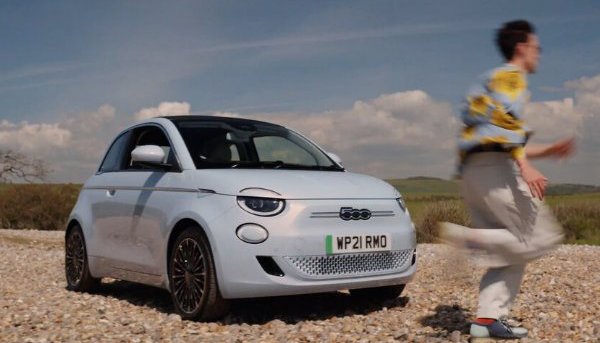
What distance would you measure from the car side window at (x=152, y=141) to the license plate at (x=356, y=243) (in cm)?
172

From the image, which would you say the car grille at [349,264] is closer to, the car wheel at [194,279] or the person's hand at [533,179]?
the car wheel at [194,279]

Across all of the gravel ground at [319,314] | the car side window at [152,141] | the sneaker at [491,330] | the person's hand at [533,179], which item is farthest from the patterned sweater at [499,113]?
the car side window at [152,141]

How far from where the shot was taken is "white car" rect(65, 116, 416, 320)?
585 cm

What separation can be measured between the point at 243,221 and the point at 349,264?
977 mm

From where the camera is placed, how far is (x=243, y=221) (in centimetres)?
581

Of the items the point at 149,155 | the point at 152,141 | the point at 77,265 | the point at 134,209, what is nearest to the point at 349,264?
the point at 149,155

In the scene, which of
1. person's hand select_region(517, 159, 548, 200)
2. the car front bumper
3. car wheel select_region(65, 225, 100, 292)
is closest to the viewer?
person's hand select_region(517, 159, 548, 200)

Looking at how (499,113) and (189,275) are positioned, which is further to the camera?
(189,275)

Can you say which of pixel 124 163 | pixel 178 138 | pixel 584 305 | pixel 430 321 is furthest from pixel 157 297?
pixel 584 305

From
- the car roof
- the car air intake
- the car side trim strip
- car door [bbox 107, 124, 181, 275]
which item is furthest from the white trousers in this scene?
the car roof

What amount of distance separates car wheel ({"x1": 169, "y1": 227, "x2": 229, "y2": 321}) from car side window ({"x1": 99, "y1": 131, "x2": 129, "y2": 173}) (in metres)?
2.06

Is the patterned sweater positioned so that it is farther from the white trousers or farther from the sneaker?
the sneaker

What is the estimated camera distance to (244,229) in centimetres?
580

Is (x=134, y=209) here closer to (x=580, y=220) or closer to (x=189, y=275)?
(x=189, y=275)
